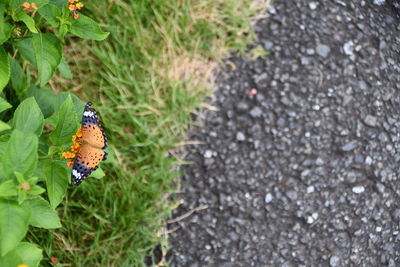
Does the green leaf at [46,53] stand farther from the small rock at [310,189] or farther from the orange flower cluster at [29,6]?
the small rock at [310,189]

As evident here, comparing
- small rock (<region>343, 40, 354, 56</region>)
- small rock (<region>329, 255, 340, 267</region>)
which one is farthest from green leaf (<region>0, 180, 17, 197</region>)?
small rock (<region>343, 40, 354, 56</region>)

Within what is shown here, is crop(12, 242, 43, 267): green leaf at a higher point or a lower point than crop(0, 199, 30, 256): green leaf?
lower

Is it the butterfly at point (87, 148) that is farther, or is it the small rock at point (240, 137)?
the small rock at point (240, 137)

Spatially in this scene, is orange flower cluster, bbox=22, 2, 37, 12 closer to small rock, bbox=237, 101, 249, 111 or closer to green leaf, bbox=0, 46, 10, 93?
green leaf, bbox=0, 46, 10, 93

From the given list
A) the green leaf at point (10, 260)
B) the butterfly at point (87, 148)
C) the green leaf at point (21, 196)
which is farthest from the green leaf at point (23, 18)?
the green leaf at point (10, 260)

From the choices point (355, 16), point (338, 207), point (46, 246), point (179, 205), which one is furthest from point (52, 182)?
point (355, 16)

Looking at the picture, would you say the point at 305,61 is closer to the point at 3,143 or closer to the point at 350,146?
the point at 350,146
